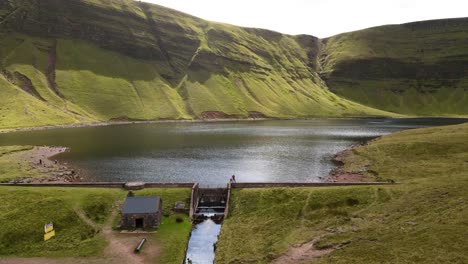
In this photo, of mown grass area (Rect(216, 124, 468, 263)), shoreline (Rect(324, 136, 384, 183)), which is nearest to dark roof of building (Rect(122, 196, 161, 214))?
mown grass area (Rect(216, 124, 468, 263))

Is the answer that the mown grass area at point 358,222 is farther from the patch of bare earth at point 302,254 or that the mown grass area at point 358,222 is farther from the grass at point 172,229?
the grass at point 172,229

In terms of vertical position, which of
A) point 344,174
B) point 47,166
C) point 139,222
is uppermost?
point 47,166

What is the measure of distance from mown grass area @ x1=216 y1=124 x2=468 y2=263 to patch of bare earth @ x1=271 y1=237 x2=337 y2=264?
3.21 ft

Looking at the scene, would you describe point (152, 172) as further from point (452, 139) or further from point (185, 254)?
point (452, 139)

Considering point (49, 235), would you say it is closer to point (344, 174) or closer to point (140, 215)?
point (140, 215)

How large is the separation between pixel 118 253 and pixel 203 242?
13485mm

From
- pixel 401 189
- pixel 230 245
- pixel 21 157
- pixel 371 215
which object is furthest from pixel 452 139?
pixel 21 157

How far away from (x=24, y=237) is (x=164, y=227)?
71.6ft

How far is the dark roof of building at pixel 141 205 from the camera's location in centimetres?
6825

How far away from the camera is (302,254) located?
5619 centimetres

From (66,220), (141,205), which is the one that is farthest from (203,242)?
(66,220)

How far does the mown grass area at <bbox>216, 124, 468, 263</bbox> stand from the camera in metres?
52.5

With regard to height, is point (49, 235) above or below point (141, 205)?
below

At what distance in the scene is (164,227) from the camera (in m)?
68.1
